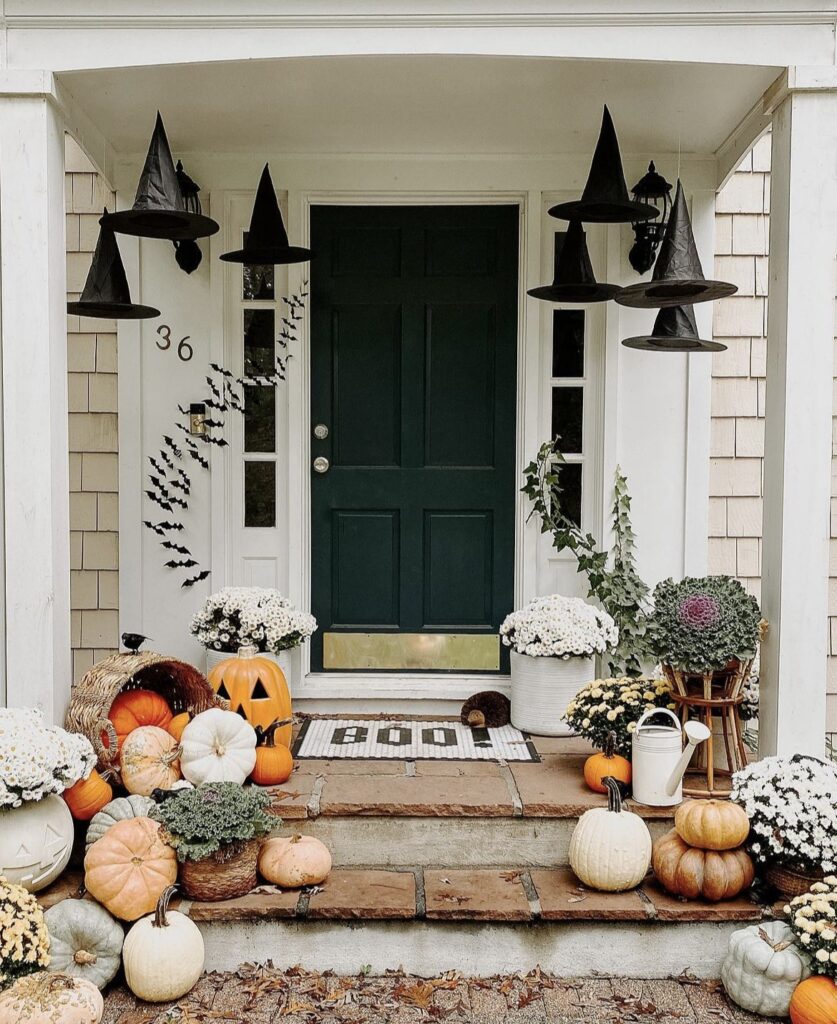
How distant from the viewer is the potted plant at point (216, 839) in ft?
9.23

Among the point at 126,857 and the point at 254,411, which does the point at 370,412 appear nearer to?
the point at 254,411

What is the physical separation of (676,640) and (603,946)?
0.99m

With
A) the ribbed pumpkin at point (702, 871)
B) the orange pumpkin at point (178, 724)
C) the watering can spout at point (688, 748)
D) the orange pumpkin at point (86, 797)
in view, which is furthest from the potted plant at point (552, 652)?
the orange pumpkin at point (86, 797)

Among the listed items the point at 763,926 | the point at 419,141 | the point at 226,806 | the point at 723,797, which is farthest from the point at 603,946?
the point at 419,141

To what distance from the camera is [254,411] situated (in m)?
4.40

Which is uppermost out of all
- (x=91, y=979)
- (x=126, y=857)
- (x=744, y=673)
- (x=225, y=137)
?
(x=225, y=137)

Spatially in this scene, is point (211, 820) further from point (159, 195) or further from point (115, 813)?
point (159, 195)

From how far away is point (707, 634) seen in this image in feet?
10.3

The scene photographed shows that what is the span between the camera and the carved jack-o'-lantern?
371 centimetres

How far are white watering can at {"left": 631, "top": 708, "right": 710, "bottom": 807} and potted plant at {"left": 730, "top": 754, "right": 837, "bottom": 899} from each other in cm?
26

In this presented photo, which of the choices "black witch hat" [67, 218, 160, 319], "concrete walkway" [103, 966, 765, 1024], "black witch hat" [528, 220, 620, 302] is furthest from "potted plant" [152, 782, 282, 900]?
"black witch hat" [528, 220, 620, 302]

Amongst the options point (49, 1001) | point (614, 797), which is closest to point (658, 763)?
point (614, 797)

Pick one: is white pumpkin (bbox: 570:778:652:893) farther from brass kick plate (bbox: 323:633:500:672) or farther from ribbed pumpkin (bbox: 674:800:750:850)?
brass kick plate (bbox: 323:633:500:672)

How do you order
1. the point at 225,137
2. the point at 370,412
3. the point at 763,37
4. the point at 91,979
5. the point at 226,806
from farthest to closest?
1. the point at 370,412
2. the point at 225,137
3. the point at 763,37
4. the point at 226,806
5. the point at 91,979
